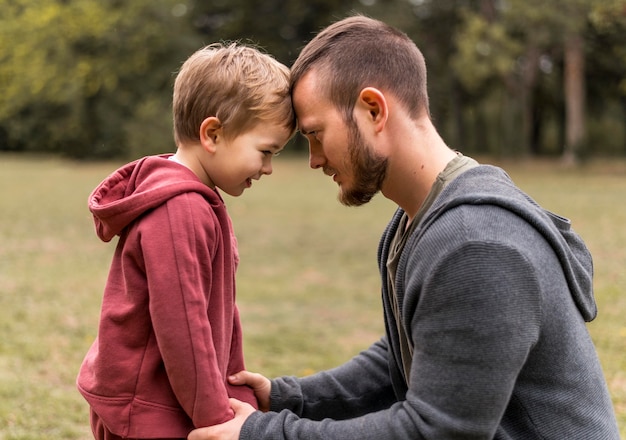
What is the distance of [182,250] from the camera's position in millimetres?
2037

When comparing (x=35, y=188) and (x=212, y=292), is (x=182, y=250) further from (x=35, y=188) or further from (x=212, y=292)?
(x=35, y=188)

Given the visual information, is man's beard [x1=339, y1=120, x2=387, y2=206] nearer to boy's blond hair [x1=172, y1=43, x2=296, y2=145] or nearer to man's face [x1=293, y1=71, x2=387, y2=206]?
man's face [x1=293, y1=71, x2=387, y2=206]

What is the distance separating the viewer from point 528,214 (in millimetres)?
1931

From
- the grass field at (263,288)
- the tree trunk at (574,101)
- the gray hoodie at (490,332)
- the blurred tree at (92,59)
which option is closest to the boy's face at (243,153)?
the gray hoodie at (490,332)

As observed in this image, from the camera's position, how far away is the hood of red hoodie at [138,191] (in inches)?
83.0

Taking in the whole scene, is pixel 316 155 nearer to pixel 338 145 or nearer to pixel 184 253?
pixel 338 145

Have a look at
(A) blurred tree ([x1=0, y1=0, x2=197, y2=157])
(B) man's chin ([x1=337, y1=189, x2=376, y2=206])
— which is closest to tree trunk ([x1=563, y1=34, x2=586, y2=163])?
(A) blurred tree ([x1=0, y1=0, x2=197, y2=157])

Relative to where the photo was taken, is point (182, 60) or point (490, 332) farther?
point (182, 60)

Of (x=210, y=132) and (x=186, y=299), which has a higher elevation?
(x=210, y=132)

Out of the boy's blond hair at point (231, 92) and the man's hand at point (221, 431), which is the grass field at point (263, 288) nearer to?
the man's hand at point (221, 431)

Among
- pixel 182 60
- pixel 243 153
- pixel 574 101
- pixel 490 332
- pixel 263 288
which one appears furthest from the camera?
pixel 182 60

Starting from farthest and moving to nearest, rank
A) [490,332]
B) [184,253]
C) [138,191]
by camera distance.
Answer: [138,191] < [184,253] < [490,332]

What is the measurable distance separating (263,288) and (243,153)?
21.4ft

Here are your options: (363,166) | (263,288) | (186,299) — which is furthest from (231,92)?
(263,288)
